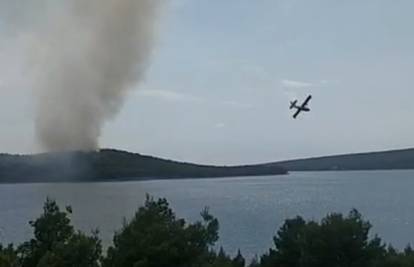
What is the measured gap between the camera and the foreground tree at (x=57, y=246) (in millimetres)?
17484

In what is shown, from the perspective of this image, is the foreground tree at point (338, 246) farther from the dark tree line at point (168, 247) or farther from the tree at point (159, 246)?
the tree at point (159, 246)

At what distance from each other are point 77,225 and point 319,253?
3484cm

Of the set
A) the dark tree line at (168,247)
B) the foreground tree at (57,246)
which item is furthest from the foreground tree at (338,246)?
the foreground tree at (57,246)

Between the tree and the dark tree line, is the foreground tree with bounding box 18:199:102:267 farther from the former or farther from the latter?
the tree

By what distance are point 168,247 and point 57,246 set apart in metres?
3.18

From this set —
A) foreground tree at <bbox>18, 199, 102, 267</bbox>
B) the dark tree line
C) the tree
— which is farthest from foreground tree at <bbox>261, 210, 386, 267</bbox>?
foreground tree at <bbox>18, 199, 102, 267</bbox>

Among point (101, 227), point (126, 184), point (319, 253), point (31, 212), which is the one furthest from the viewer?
point (126, 184)

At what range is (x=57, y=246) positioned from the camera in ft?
59.6

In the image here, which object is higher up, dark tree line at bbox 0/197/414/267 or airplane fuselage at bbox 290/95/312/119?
airplane fuselage at bbox 290/95/312/119

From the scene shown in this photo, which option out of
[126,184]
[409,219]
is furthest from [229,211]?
[126,184]

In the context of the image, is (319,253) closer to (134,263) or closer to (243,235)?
(134,263)

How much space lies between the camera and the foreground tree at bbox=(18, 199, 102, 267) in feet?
57.4

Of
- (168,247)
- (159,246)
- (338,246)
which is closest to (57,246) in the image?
(159,246)

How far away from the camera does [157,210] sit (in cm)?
2111
